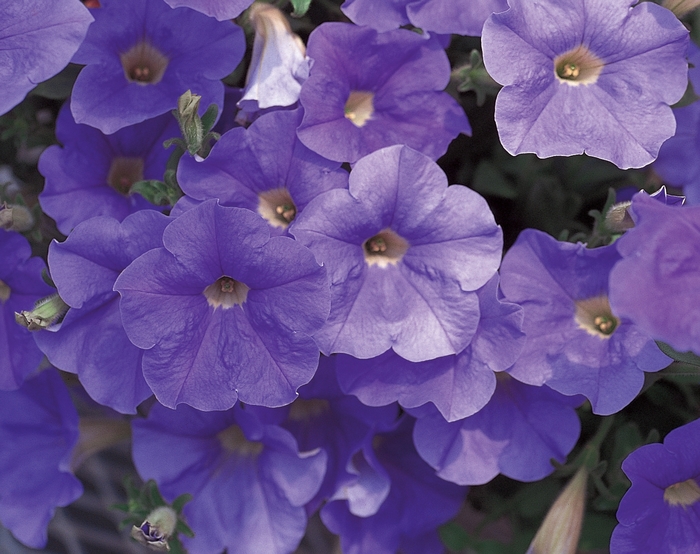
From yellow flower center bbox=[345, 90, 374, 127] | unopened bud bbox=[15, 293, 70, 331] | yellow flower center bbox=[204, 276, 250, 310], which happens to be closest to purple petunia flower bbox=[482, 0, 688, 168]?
yellow flower center bbox=[345, 90, 374, 127]

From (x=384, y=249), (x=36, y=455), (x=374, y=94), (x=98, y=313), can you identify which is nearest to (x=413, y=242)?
(x=384, y=249)

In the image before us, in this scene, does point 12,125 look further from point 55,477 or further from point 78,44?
point 55,477

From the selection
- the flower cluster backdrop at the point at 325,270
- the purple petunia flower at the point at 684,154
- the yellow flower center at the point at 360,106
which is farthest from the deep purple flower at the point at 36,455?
the purple petunia flower at the point at 684,154

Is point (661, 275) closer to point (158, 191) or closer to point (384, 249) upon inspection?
point (384, 249)

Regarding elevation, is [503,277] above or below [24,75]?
below

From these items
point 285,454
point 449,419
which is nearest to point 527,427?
point 449,419

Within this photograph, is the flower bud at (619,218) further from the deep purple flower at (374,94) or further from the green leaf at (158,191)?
the green leaf at (158,191)
